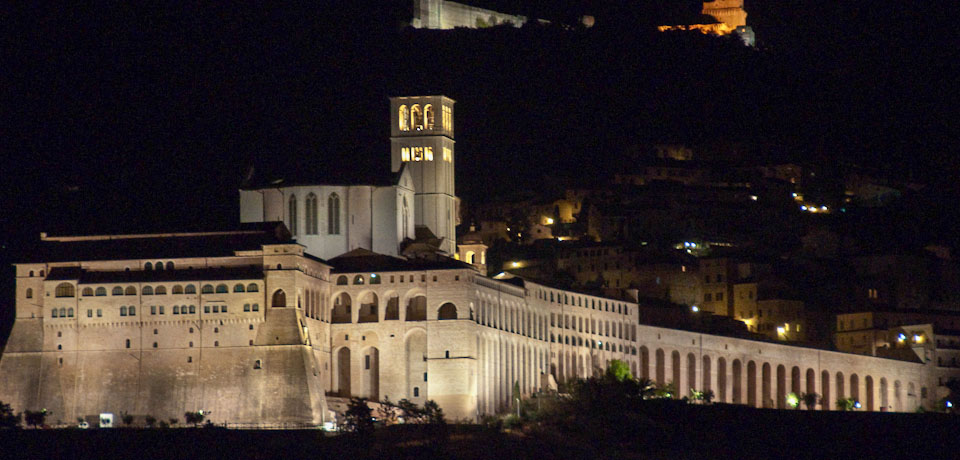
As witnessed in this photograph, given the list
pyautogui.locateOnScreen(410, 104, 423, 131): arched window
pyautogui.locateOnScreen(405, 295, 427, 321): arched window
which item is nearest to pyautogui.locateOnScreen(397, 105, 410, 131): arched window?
pyautogui.locateOnScreen(410, 104, 423, 131): arched window

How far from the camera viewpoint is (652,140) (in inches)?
6452

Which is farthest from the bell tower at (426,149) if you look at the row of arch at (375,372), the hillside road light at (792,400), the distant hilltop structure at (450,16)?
the distant hilltop structure at (450,16)

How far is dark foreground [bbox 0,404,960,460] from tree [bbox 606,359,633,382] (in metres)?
4.12

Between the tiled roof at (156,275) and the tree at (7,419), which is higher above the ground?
the tiled roof at (156,275)

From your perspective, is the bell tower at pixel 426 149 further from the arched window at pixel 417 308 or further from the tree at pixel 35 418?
the tree at pixel 35 418

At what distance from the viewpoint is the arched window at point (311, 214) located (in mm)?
Result: 94125

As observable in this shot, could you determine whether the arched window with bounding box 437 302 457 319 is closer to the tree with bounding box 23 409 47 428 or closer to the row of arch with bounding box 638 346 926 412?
the row of arch with bounding box 638 346 926 412

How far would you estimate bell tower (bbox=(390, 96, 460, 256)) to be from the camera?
9931 cm

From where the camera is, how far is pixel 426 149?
327ft

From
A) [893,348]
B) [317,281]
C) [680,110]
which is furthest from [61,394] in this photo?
[680,110]

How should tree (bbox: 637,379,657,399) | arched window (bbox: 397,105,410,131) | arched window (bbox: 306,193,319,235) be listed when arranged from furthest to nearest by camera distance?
arched window (bbox: 397,105,410,131) → arched window (bbox: 306,193,319,235) → tree (bbox: 637,379,657,399)

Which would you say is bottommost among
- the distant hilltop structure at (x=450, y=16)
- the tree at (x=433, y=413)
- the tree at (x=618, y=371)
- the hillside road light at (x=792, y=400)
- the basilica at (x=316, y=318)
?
the hillside road light at (x=792, y=400)

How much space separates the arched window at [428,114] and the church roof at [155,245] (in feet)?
50.9

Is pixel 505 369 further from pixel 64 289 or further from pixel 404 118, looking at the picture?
pixel 64 289
